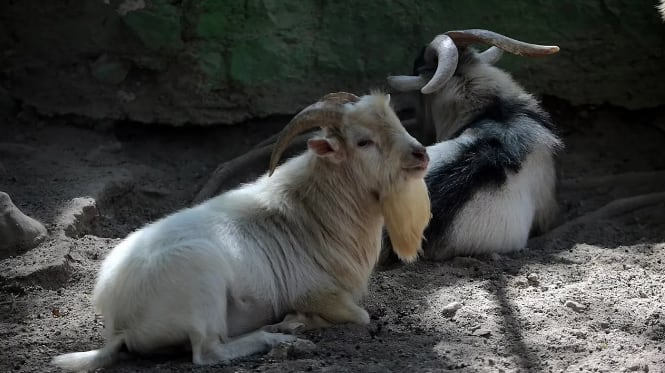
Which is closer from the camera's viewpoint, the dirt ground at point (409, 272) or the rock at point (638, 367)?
the rock at point (638, 367)

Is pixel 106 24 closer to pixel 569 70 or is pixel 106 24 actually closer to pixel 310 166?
pixel 310 166

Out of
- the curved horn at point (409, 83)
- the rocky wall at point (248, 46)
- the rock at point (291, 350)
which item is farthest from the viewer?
the rocky wall at point (248, 46)

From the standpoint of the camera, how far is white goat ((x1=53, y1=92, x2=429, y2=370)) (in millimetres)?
4379

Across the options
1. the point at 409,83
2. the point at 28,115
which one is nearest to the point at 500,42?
the point at 409,83

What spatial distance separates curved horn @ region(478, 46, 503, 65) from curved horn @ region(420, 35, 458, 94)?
453 millimetres

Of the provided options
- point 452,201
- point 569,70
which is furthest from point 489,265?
point 569,70

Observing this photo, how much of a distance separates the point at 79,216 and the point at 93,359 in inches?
79.5

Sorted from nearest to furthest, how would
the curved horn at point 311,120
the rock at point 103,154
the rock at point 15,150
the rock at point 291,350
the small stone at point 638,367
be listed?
the small stone at point 638,367, the rock at point 291,350, the curved horn at point 311,120, the rock at point 15,150, the rock at point 103,154

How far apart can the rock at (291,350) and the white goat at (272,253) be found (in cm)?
8

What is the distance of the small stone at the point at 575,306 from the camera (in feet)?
16.2

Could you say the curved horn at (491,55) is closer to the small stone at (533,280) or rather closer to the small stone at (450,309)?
the small stone at (533,280)

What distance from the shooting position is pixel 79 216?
6223 millimetres

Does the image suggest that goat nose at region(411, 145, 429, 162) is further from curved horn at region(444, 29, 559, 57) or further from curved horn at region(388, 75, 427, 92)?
curved horn at region(388, 75, 427, 92)

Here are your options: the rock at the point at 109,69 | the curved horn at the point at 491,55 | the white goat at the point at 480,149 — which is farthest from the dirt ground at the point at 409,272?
the curved horn at the point at 491,55
